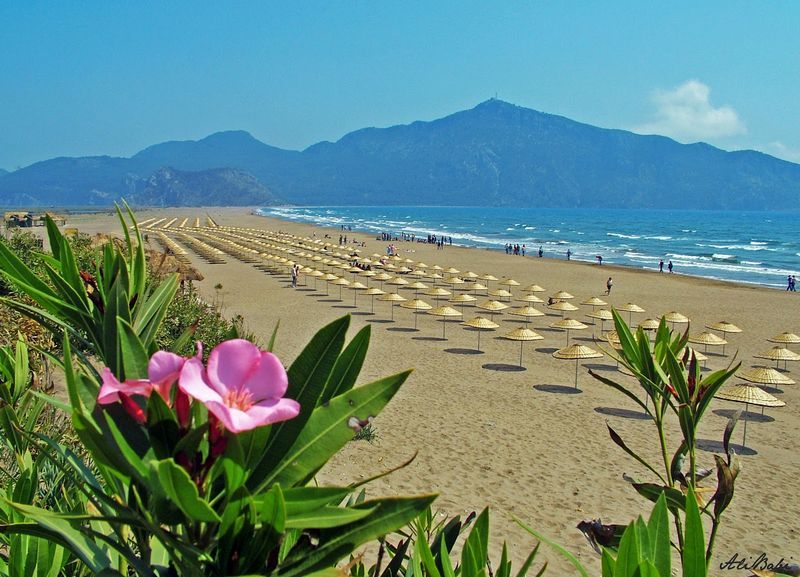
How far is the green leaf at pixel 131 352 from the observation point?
103 centimetres

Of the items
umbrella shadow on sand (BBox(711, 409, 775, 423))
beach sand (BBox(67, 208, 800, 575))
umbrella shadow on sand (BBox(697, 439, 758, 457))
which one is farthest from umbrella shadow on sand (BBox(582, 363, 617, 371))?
umbrella shadow on sand (BBox(697, 439, 758, 457))

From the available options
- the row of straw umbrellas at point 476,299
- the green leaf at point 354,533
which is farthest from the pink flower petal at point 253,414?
the row of straw umbrellas at point 476,299

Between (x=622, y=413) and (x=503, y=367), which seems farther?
(x=503, y=367)

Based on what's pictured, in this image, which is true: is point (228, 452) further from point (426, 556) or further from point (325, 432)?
point (426, 556)

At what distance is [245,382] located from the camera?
92 cm

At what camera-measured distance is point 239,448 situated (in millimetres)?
898

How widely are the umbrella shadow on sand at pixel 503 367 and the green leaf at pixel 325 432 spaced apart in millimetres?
15101

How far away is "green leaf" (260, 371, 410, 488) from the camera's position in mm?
1028

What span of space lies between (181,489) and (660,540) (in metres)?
1.00

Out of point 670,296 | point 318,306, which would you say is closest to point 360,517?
point 318,306

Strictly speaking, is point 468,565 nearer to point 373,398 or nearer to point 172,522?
point 373,398

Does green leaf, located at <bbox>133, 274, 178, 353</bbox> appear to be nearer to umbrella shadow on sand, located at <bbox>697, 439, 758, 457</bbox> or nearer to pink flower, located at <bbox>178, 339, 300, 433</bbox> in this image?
pink flower, located at <bbox>178, 339, 300, 433</bbox>

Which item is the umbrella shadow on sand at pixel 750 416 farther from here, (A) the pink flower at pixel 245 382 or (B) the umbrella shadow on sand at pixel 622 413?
(A) the pink flower at pixel 245 382

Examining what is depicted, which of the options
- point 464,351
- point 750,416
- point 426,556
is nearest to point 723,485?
point 426,556
